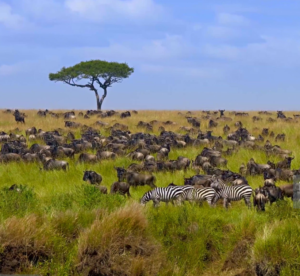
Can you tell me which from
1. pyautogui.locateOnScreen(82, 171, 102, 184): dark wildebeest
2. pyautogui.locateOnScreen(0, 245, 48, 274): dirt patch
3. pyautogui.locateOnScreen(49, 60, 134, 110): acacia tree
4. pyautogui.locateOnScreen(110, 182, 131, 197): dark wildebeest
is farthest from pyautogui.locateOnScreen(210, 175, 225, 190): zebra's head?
pyautogui.locateOnScreen(49, 60, 134, 110): acacia tree

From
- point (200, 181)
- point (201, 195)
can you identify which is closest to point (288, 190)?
point (200, 181)

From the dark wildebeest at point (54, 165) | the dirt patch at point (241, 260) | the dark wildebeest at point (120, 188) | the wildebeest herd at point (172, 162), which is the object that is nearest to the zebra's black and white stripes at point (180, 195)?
the wildebeest herd at point (172, 162)

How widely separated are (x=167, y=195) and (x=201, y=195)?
93 centimetres

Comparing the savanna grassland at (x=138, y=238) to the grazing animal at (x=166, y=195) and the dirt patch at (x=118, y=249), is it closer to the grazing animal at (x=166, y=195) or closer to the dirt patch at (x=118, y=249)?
the dirt patch at (x=118, y=249)

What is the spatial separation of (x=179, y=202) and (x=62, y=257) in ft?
13.4

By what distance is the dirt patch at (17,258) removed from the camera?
9305 mm

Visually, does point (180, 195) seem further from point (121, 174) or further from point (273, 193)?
point (121, 174)

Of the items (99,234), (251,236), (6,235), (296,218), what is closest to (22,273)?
(6,235)

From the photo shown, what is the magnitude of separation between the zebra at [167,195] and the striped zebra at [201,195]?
203 mm

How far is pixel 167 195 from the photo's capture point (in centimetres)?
1318

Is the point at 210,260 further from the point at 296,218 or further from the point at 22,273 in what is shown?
the point at 22,273

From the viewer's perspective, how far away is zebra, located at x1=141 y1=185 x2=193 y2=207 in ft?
42.8

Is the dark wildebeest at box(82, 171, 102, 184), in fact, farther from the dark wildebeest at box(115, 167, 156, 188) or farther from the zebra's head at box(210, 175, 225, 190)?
the zebra's head at box(210, 175, 225, 190)

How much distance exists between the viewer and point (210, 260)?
1058cm
